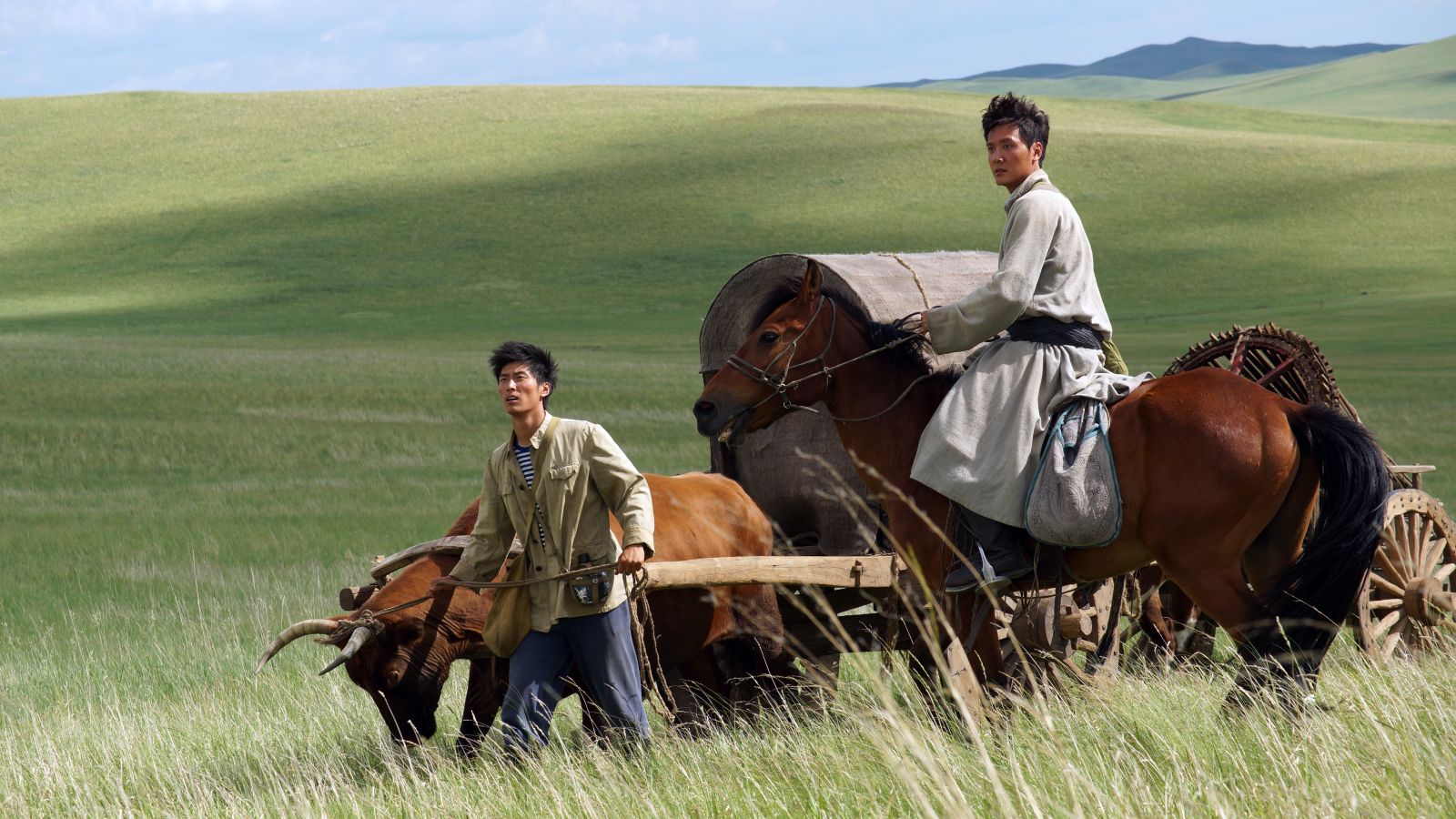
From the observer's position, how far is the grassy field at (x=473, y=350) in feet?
17.3

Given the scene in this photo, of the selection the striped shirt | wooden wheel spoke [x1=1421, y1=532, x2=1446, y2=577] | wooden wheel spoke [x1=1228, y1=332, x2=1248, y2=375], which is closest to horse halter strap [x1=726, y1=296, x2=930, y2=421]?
the striped shirt

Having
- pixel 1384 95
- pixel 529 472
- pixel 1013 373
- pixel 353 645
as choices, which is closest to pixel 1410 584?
pixel 1013 373

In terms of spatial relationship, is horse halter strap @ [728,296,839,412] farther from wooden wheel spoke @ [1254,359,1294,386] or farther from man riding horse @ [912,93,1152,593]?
wooden wheel spoke @ [1254,359,1294,386]

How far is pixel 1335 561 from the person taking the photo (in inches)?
225

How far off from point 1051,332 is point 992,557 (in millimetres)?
957

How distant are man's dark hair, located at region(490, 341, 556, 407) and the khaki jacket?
178mm

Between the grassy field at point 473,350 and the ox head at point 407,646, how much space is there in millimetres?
231

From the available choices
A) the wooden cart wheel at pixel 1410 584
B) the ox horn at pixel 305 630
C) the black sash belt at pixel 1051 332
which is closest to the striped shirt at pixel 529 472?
the ox horn at pixel 305 630

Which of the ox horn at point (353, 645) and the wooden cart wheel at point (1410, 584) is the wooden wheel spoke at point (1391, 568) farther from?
the ox horn at point (353, 645)

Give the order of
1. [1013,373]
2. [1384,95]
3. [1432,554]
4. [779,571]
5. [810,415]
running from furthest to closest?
1. [1384,95]
2. [810,415]
3. [1432,554]
4. [779,571]
5. [1013,373]

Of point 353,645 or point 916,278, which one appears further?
point 916,278

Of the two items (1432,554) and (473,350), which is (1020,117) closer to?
(1432,554)

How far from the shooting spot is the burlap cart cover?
282 inches

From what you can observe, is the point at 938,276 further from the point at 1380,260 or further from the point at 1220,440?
the point at 1380,260
